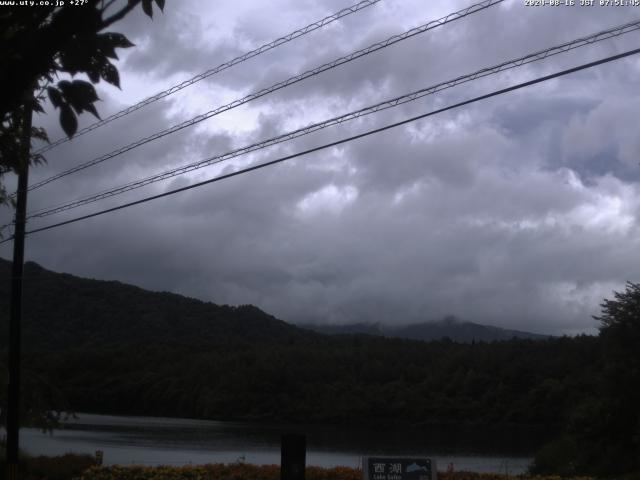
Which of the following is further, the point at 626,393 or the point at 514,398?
the point at 514,398

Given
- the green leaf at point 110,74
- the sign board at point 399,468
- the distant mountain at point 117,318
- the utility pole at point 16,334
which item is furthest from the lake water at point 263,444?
the green leaf at point 110,74

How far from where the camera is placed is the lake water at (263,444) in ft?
86.7

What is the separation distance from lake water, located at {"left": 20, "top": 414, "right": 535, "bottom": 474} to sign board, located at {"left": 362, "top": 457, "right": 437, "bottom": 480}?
10.4 metres

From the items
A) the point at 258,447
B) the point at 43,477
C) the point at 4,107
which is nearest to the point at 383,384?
the point at 258,447

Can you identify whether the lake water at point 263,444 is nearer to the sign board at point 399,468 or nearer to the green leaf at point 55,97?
the sign board at point 399,468

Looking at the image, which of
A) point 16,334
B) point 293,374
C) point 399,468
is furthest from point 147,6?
point 293,374

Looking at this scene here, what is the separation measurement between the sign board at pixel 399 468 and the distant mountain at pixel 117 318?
19.2m

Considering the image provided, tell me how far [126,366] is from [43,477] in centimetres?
3085

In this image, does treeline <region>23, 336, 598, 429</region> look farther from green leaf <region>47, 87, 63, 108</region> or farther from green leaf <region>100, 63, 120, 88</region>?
green leaf <region>47, 87, 63, 108</region>

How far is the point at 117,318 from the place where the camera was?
203 ft

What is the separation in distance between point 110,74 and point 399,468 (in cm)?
938

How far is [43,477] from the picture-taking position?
1903 cm

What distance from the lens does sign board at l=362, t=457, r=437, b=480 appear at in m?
12.6

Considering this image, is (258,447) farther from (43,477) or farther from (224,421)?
(224,421)
